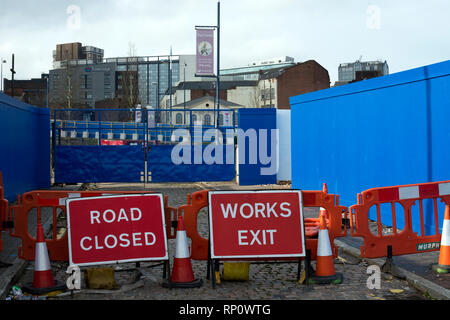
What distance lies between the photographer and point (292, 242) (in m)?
6.32

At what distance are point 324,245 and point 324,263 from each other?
226 mm

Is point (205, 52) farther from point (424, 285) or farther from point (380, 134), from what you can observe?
point (424, 285)

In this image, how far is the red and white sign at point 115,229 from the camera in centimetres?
Result: 620

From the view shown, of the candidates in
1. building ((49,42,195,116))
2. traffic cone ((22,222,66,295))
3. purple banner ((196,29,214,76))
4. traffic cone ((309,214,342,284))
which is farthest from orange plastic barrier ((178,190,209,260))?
building ((49,42,195,116))

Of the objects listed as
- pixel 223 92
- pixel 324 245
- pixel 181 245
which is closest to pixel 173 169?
pixel 181 245

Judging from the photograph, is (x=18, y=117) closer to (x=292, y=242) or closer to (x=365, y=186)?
(x=365, y=186)

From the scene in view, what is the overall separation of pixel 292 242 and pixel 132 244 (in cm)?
191

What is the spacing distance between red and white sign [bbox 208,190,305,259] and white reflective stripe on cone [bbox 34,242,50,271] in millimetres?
1932

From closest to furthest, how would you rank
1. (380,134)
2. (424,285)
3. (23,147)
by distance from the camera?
(424,285), (380,134), (23,147)

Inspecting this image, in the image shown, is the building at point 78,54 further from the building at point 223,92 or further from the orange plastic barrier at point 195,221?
the orange plastic barrier at point 195,221

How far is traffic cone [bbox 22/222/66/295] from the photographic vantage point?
5898mm

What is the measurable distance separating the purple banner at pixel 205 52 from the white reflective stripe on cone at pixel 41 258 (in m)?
19.5

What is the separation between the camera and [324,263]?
635cm
